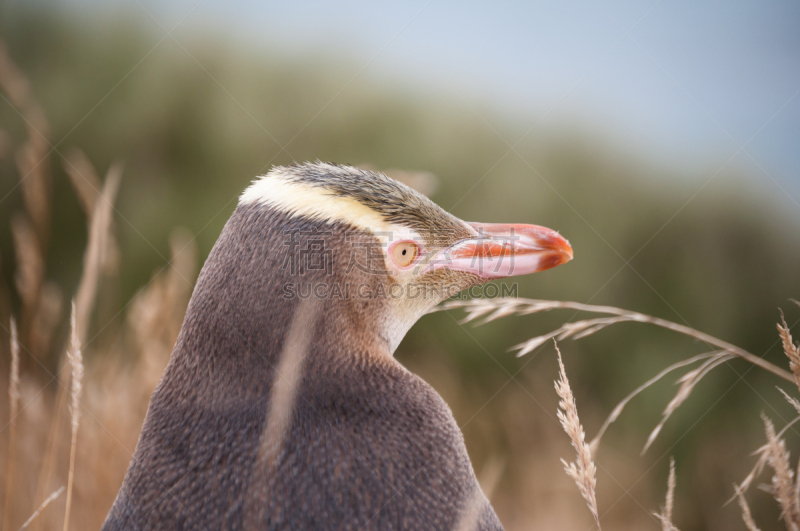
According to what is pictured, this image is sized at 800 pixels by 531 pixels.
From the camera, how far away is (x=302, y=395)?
116 cm

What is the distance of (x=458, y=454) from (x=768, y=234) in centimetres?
414

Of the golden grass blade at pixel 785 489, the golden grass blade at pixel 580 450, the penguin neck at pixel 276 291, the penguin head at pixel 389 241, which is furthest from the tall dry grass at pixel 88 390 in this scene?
the golden grass blade at pixel 785 489

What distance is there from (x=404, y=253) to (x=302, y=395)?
18.0 inches

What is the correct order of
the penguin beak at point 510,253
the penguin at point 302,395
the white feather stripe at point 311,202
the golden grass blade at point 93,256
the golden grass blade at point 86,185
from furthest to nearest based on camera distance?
the golden grass blade at point 86,185
the golden grass blade at point 93,256
the penguin beak at point 510,253
the white feather stripe at point 311,202
the penguin at point 302,395

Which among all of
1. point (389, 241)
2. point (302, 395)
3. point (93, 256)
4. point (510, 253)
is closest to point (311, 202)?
point (389, 241)

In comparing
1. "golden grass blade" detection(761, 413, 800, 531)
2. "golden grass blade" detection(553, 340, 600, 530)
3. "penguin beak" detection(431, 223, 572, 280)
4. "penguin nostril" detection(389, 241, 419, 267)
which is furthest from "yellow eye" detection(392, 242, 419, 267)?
"golden grass blade" detection(761, 413, 800, 531)

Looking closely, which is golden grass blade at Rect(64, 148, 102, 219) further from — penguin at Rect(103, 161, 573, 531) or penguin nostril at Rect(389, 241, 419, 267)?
penguin nostril at Rect(389, 241, 419, 267)

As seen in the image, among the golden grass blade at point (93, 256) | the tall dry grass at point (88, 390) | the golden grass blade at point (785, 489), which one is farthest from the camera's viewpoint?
the tall dry grass at point (88, 390)

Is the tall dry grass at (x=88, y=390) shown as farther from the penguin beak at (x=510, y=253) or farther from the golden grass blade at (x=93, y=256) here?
the penguin beak at (x=510, y=253)

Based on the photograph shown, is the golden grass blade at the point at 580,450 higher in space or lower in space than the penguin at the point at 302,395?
higher

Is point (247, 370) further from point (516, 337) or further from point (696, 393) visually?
point (696, 393)

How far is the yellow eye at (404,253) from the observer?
56.1 inches

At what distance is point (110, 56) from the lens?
4820 millimetres

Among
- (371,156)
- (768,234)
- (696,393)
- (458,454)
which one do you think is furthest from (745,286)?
(458,454)
